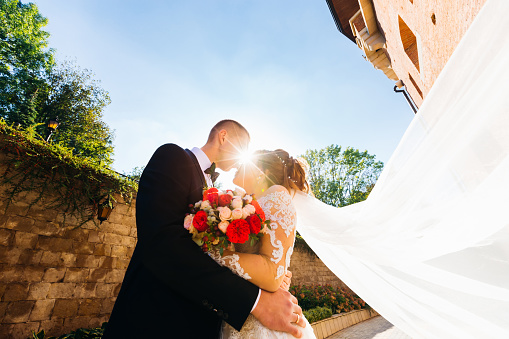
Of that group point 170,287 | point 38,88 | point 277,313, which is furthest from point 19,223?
point 38,88

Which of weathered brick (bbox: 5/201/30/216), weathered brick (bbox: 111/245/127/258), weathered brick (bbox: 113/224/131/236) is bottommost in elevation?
weathered brick (bbox: 111/245/127/258)

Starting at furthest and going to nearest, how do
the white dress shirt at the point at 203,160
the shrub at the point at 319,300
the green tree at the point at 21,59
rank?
the green tree at the point at 21,59, the shrub at the point at 319,300, the white dress shirt at the point at 203,160

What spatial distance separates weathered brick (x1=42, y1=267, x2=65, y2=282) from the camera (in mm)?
4113

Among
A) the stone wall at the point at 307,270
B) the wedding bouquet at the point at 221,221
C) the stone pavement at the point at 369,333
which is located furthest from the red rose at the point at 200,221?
the stone wall at the point at 307,270

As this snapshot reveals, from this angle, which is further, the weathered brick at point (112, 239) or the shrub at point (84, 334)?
the weathered brick at point (112, 239)

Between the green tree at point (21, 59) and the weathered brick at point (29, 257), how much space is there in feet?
53.6

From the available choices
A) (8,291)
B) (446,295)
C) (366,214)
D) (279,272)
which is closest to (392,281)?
(446,295)

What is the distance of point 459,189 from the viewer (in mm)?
1404

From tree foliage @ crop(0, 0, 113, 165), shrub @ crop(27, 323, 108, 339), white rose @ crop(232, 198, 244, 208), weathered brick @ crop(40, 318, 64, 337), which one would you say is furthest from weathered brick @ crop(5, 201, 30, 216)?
tree foliage @ crop(0, 0, 113, 165)

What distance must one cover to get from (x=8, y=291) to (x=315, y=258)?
12.0 meters

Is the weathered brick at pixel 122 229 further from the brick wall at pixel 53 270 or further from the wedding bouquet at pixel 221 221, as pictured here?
the wedding bouquet at pixel 221 221

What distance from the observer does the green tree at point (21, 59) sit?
1595 cm

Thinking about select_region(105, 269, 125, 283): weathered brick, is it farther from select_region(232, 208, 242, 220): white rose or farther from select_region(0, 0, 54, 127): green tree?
select_region(0, 0, 54, 127): green tree

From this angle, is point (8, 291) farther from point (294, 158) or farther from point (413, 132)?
point (413, 132)
